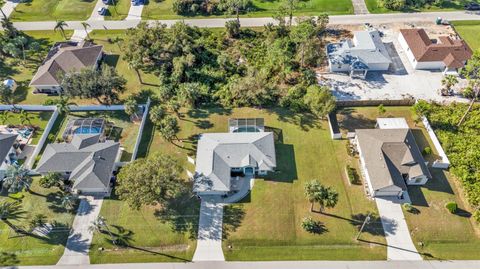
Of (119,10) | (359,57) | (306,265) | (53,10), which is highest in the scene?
(359,57)

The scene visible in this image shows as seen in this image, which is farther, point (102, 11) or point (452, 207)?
point (102, 11)

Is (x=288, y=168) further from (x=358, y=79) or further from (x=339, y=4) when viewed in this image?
(x=339, y=4)

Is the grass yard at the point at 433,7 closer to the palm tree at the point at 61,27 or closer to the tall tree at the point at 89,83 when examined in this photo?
the tall tree at the point at 89,83

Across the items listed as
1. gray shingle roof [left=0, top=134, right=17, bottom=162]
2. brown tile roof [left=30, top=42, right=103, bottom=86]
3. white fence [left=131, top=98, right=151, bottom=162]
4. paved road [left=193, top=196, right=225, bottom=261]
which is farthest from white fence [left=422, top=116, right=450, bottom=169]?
gray shingle roof [left=0, top=134, right=17, bottom=162]

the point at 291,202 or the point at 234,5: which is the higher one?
the point at 234,5

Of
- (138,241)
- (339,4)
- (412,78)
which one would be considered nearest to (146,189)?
(138,241)

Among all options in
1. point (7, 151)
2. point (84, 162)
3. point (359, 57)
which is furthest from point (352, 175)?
point (7, 151)

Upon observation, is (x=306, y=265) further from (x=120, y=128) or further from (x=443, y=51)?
(x=443, y=51)
